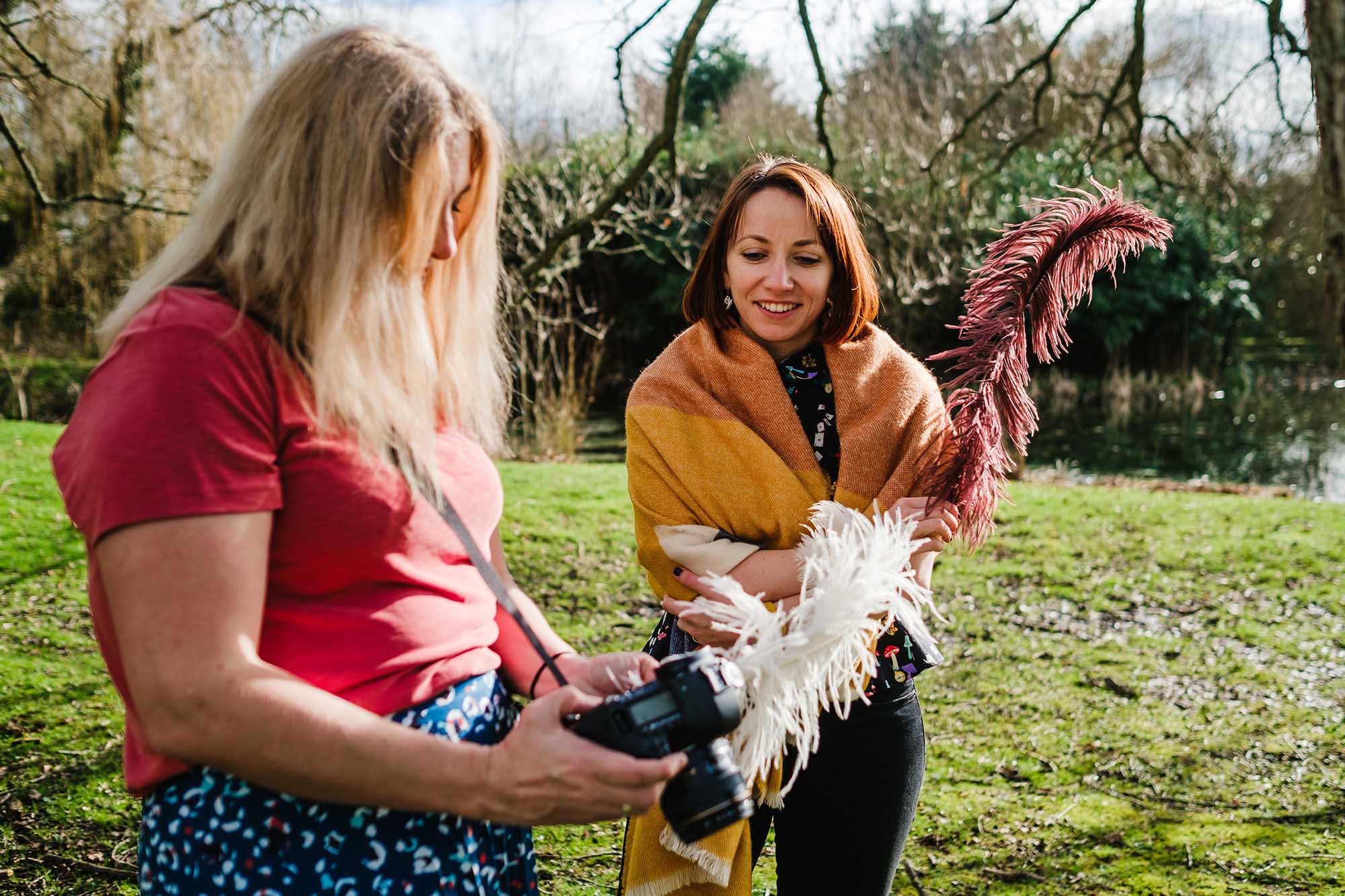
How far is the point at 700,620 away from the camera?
2.01 m

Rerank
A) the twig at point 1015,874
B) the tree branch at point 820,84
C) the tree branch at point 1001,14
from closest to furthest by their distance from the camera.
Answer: the twig at point 1015,874, the tree branch at point 820,84, the tree branch at point 1001,14

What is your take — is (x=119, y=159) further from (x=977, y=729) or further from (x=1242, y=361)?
(x=1242, y=361)

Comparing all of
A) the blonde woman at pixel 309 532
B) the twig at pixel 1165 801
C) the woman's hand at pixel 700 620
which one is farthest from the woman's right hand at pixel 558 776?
the twig at pixel 1165 801

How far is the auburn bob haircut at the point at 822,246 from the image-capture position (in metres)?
2.26

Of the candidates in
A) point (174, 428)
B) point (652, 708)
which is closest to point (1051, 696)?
point (652, 708)

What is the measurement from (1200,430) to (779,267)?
13.4 metres

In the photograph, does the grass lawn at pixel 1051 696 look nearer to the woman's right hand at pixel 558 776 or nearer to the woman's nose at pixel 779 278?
Answer: the woman's nose at pixel 779 278

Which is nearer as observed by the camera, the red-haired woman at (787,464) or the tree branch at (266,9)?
the red-haired woman at (787,464)

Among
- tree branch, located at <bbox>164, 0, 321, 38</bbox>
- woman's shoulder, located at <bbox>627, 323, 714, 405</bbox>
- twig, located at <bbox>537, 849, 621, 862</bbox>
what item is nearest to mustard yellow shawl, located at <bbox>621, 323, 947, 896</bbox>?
woman's shoulder, located at <bbox>627, 323, 714, 405</bbox>

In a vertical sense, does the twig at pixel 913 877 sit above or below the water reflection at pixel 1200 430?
below

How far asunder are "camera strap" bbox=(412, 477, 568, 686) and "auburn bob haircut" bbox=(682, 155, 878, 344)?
3.70 feet

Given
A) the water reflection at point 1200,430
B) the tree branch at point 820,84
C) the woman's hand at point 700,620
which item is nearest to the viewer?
the woman's hand at point 700,620

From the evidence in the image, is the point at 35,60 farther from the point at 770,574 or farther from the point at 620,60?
the point at 770,574

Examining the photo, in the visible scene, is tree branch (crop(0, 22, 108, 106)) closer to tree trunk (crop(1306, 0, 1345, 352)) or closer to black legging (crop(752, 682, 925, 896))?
black legging (crop(752, 682, 925, 896))
